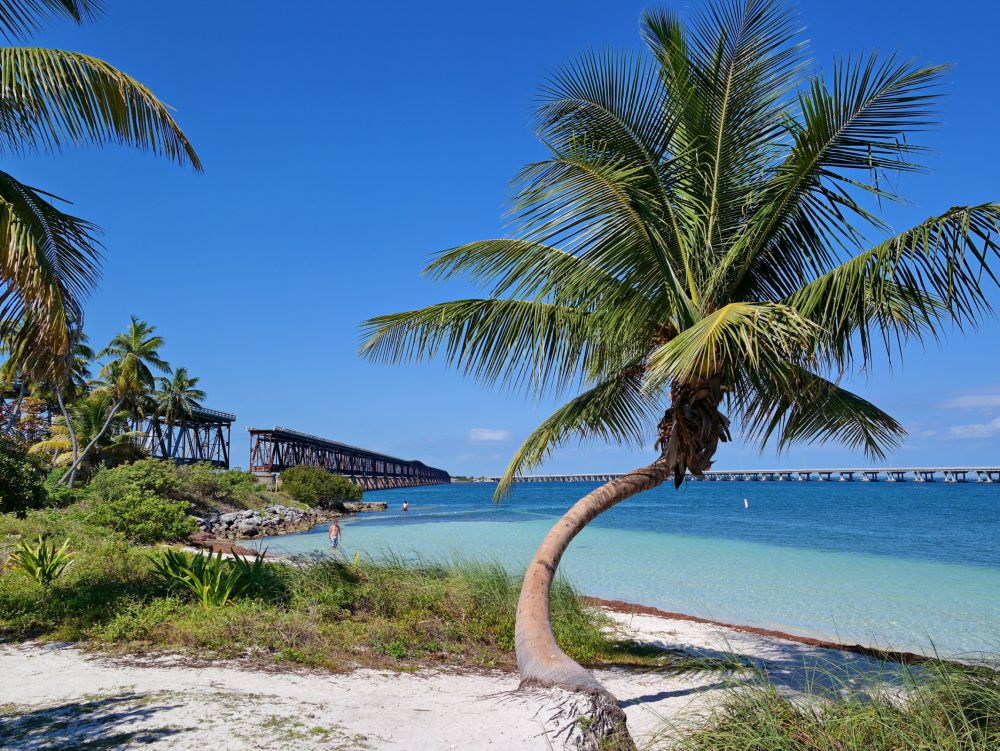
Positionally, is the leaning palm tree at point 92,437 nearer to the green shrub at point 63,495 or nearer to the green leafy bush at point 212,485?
the green leafy bush at point 212,485

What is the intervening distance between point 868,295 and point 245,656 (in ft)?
22.5

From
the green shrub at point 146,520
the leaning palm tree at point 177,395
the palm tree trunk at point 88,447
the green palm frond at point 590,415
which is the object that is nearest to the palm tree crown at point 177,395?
the leaning palm tree at point 177,395

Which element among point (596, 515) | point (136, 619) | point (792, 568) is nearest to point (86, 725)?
point (136, 619)

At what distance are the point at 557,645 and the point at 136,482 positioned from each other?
85.9 feet

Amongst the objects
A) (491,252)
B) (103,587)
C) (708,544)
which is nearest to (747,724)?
(491,252)

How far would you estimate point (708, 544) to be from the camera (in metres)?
30.4

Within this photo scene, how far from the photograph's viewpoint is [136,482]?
26.6 meters

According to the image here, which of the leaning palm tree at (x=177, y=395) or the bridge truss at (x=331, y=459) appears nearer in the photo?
the leaning palm tree at (x=177, y=395)

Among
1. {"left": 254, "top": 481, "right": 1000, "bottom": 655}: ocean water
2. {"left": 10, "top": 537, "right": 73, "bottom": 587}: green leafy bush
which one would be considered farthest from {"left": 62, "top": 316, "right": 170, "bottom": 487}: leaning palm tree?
{"left": 10, "top": 537, "right": 73, "bottom": 587}: green leafy bush

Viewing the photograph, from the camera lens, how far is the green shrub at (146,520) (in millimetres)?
18219

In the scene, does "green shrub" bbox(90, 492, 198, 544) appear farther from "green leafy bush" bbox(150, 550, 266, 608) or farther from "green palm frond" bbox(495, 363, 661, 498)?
"green palm frond" bbox(495, 363, 661, 498)

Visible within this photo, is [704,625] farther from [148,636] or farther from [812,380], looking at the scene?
[148,636]

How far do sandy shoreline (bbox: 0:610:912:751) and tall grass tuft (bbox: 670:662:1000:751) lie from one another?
35 cm

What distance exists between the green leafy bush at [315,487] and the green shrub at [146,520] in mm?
31517
